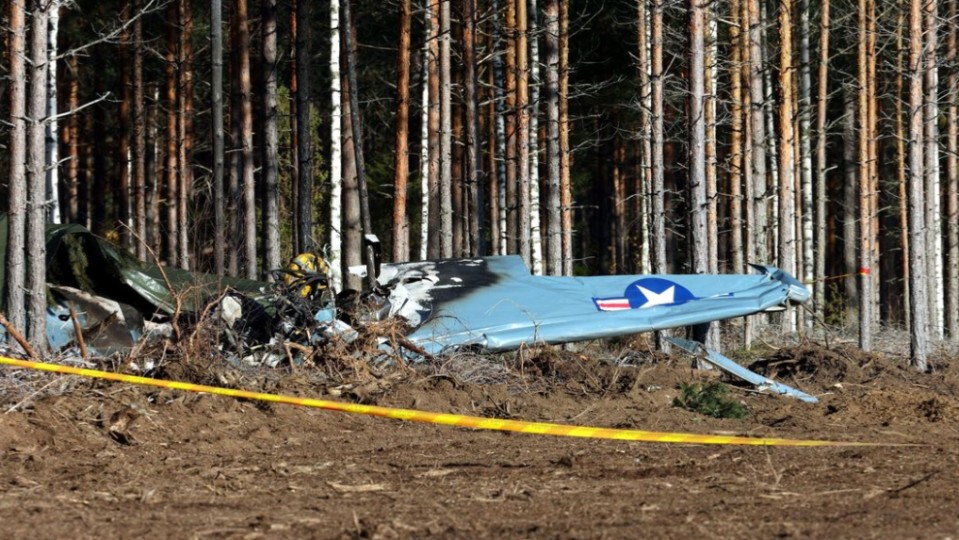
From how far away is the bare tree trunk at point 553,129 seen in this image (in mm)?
21844

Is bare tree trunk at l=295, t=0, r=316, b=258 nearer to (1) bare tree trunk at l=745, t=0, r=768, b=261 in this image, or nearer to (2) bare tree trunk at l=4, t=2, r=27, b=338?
(1) bare tree trunk at l=745, t=0, r=768, b=261

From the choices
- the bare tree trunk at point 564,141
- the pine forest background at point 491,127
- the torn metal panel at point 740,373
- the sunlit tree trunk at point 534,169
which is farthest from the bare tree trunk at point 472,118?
the torn metal panel at point 740,373

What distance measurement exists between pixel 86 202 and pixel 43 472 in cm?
3066

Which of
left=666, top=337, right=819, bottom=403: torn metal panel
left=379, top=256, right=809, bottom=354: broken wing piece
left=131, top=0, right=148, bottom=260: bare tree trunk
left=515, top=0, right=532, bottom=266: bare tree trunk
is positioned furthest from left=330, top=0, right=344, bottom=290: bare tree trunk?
left=666, top=337, right=819, bottom=403: torn metal panel

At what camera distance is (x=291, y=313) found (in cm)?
1258

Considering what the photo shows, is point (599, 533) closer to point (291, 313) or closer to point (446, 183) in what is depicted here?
point (291, 313)

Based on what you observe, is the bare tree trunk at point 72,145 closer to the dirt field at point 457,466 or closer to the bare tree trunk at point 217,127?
the bare tree trunk at point 217,127

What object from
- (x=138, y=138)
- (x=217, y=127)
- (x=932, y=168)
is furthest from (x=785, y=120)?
(x=138, y=138)

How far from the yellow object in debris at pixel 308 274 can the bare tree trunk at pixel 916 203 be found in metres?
8.88

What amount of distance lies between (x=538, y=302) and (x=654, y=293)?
1.32 metres

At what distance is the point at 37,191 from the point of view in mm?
11656

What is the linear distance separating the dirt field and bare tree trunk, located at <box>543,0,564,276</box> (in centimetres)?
965

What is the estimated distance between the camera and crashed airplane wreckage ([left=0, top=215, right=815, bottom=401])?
12422 millimetres

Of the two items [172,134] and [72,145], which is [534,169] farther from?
[72,145]
